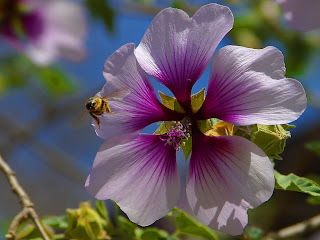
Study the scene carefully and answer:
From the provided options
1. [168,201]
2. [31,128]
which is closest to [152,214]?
[168,201]

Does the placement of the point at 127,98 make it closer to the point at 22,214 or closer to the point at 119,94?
the point at 119,94

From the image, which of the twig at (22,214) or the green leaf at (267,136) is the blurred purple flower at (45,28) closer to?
the twig at (22,214)

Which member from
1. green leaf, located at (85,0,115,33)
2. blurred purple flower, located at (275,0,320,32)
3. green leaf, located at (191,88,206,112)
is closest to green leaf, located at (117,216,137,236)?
green leaf, located at (191,88,206,112)

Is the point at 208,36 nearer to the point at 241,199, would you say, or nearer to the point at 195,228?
the point at 241,199

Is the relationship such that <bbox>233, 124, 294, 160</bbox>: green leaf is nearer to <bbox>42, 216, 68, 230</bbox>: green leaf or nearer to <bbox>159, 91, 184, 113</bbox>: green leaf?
<bbox>159, 91, 184, 113</bbox>: green leaf

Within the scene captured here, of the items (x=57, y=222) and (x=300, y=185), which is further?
(x=57, y=222)

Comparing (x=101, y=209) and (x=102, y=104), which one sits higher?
(x=102, y=104)

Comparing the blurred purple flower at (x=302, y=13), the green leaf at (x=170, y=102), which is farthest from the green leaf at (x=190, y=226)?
the blurred purple flower at (x=302, y=13)

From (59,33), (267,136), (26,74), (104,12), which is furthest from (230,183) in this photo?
(26,74)
